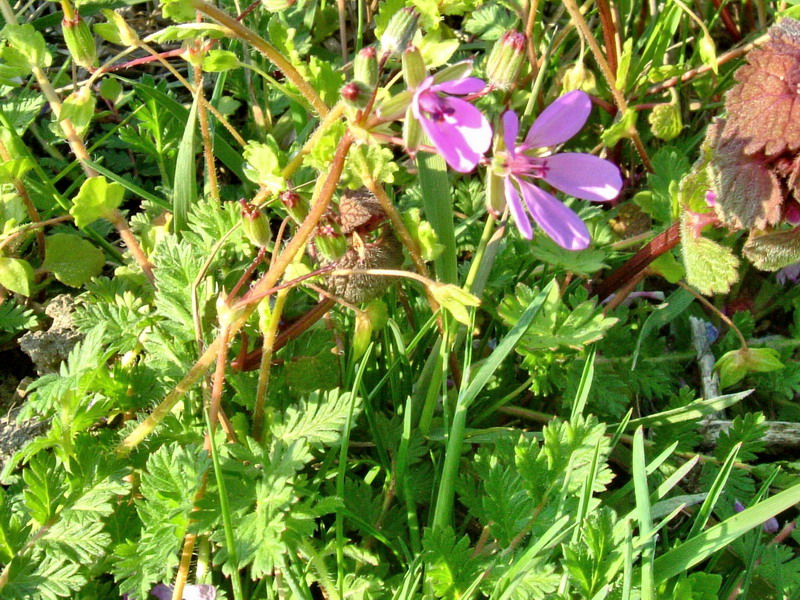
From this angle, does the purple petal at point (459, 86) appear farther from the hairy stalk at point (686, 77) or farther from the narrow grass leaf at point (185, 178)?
the hairy stalk at point (686, 77)

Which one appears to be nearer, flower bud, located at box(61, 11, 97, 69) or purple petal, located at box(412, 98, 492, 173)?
purple petal, located at box(412, 98, 492, 173)

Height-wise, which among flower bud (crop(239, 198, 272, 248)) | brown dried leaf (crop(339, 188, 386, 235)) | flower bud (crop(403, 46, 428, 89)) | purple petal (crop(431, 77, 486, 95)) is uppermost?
flower bud (crop(403, 46, 428, 89))

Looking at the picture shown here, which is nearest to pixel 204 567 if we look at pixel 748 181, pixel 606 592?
pixel 606 592

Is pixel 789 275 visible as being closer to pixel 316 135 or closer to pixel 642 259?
pixel 642 259

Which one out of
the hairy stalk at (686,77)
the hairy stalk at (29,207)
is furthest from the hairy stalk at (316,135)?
the hairy stalk at (686,77)

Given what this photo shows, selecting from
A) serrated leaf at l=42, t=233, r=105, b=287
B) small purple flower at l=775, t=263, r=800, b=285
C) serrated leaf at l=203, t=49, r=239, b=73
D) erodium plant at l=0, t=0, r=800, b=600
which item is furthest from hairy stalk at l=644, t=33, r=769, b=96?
serrated leaf at l=42, t=233, r=105, b=287

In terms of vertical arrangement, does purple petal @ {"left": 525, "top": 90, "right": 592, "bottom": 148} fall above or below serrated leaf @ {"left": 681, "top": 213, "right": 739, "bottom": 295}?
above

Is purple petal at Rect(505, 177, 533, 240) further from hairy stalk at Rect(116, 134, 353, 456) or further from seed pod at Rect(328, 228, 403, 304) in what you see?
seed pod at Rect(328, 228, 403, 304)

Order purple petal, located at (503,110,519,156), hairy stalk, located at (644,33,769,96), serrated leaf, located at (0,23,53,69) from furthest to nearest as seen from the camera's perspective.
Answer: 1. hairy stalk, located at (644,33,769,96)
2. serrated leaf, located at (0,23,53,69)
3. purple petal, located at (503,110,519,156)
